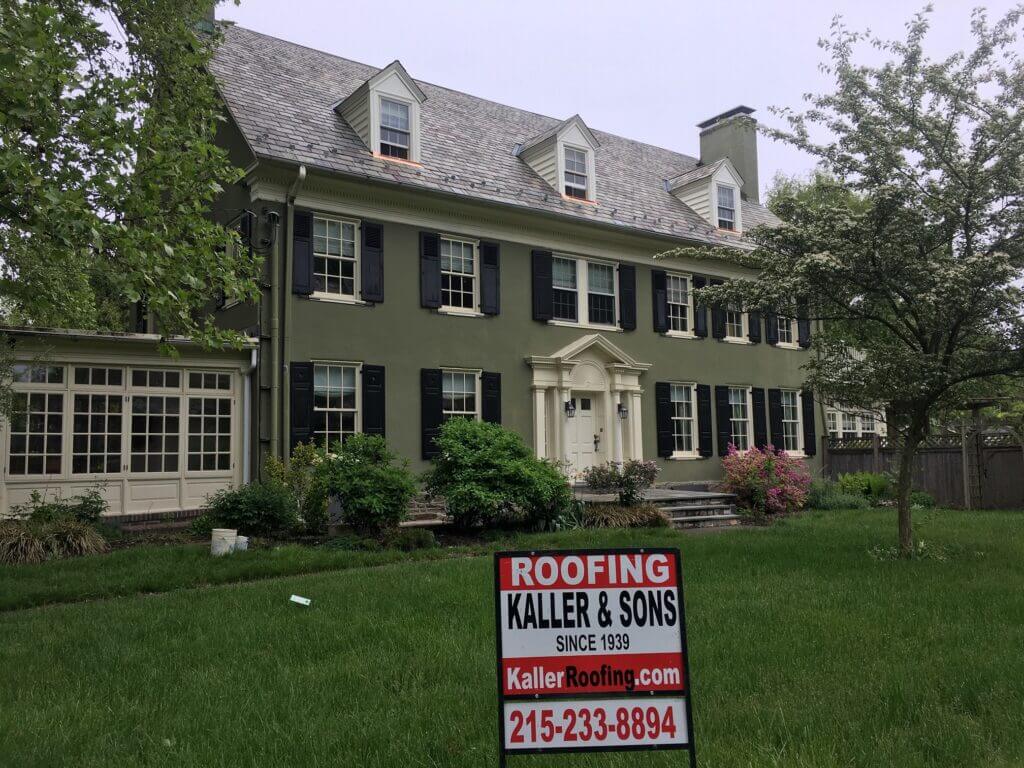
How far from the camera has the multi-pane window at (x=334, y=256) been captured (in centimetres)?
1405

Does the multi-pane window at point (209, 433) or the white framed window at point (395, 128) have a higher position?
the white framed window at point (395, 128)

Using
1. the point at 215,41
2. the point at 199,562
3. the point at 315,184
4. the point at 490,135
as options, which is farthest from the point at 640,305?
the point at 199,562

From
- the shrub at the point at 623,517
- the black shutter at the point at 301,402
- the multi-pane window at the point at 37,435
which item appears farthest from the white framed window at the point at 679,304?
the multi-pane window at the point at 37,435

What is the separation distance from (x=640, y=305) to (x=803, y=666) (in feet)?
45.0

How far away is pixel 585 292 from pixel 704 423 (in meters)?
4.38

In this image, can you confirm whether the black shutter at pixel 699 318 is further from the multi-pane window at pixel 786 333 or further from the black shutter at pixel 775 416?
the multi-pane window at pixel 786 333

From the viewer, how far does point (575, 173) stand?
17.8m

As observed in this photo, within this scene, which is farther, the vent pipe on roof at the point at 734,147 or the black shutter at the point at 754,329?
the vent pipe on roof at the point at 734,147

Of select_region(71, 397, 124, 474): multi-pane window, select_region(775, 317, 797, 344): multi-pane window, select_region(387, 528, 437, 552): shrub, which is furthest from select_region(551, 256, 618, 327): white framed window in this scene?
select_region(71, 397, 124, 474): multi-pane window

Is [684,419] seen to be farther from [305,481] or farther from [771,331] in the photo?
[305,481]

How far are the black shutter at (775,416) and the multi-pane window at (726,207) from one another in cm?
438

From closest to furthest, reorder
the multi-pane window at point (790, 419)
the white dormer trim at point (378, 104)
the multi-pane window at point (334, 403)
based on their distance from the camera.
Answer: the multi-pane window at point (334, 403), the white dormer trim at point (378, 104), the multi-pane window at point (790, 419)

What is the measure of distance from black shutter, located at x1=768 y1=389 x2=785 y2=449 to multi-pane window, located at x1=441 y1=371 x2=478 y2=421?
28.5 ft

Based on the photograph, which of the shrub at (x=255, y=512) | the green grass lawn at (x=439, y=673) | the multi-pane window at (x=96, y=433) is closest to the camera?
the green grass lawn at (x=439, y=673)
